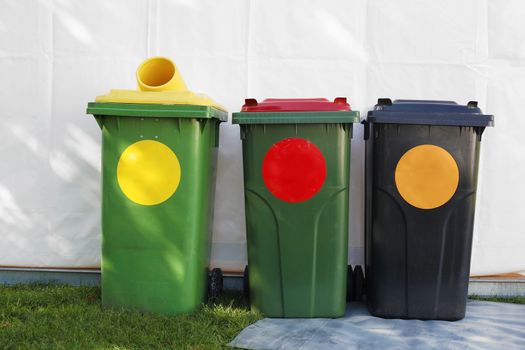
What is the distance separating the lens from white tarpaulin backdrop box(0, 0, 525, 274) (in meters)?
4.08

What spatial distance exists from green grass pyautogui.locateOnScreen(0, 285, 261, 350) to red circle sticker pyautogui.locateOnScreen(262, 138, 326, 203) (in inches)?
31.1

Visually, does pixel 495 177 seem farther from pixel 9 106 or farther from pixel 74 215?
pixel 9 106

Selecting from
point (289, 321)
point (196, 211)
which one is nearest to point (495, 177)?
point (289, 321)

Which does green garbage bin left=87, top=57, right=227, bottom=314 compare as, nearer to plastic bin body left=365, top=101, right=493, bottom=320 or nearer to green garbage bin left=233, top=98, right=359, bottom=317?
green garbage bin left=233, top=98, right=359, bottom=317

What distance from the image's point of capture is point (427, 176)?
338 centimetres

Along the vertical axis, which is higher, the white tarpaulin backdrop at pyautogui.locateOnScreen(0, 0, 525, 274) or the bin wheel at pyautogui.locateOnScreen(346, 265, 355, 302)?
the white tarpaulin backdrop at pyautogui.locateOnScreen(0, 0, 525, 274)

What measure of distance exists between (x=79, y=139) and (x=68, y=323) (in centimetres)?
153

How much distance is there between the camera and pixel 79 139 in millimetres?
4203

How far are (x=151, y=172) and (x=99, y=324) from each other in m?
0.91

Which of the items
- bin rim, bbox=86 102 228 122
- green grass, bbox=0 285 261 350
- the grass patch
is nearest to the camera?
green grass, bbox=0 285 261 350

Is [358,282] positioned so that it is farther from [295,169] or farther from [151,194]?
[151,194]

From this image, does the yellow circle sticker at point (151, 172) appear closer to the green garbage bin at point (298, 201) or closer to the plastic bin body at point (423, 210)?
the green garbage bin at point (298, 201)

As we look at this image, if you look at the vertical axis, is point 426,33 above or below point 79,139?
above

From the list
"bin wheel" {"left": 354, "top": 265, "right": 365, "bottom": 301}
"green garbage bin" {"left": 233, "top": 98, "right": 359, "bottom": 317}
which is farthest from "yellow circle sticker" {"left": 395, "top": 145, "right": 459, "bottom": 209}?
"bin wheel" {"left": 354, "top": 265, "right": 365, "bottom": 301}
